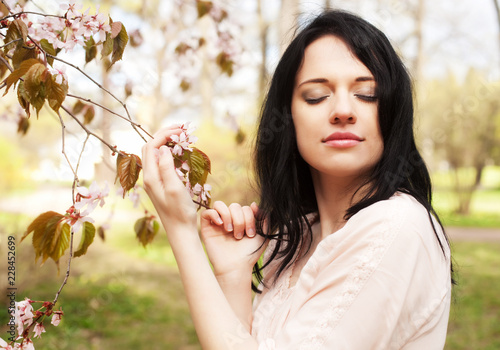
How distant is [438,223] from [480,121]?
33.1 feet

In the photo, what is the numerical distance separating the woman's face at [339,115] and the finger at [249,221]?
0.81 feet

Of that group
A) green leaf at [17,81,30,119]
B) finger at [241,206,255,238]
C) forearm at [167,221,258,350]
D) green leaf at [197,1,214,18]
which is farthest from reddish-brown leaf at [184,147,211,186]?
green leaf at [197,1,214,18]

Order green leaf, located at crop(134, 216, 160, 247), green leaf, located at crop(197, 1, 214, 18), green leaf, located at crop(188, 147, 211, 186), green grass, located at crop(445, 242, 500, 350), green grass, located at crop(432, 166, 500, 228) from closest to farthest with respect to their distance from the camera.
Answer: green leaf, located at crop(188, 147, 211, 186), green leaf, located at crop(134, 216, 160, 247), green leaf, located at crop(197, 1, 214, 18), green grass, located at crop(445, 242, 500, 350), green grass, located at crop(432, 166, 500, 228)

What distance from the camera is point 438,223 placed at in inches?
46.8

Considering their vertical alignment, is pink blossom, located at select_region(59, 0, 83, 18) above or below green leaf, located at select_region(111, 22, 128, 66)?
above

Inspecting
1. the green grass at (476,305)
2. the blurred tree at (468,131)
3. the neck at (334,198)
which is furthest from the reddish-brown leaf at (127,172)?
the blurred tree at (468,131)

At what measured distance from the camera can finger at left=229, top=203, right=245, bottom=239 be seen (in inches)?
53.0

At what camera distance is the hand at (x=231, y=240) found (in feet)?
4.41

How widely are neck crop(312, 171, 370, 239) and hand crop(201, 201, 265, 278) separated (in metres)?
0.22

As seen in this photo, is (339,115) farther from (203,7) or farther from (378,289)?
(203,7)

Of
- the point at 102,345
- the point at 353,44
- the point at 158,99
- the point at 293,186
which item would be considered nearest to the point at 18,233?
the point at 102,345

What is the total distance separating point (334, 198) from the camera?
1.39m

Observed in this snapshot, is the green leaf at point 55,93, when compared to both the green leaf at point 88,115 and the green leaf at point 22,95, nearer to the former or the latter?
the green leaf at point 22,95

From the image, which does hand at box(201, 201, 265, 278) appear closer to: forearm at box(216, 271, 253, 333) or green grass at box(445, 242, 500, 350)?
forearm at box(216, 271, 253, 333)
